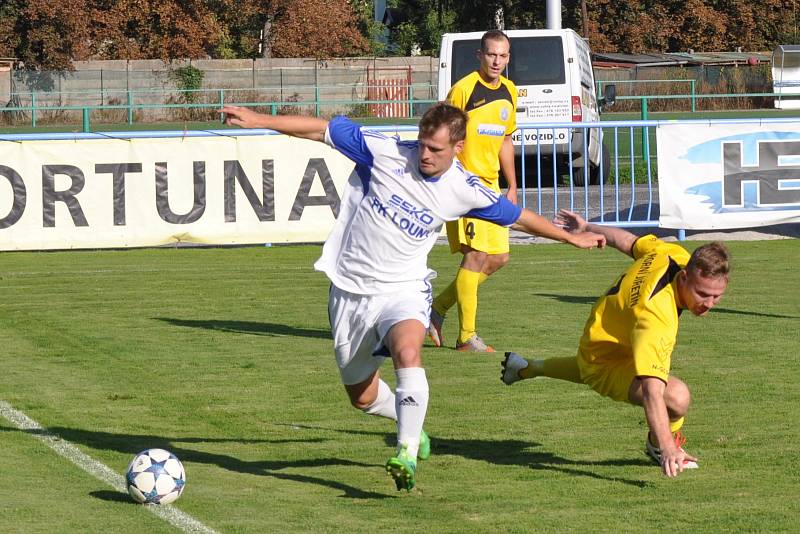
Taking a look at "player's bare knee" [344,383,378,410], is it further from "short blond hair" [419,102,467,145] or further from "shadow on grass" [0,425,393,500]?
"short blond hair" [419,102,467,145]

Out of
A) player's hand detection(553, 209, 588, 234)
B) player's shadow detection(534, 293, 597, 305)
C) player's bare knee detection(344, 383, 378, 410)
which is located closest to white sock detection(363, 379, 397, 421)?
player's bare knee detection(344, 383, 378, 410)

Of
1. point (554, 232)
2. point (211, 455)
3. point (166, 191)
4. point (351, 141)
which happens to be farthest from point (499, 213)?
point (166, 191)

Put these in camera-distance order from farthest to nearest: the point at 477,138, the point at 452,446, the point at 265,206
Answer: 1. the point at 265,206
2. the point at 477,138
3. the point at 452,446

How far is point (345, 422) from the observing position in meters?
8.00

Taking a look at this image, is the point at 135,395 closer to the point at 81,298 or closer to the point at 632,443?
the point at 632,443

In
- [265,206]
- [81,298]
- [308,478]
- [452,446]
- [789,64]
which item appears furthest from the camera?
[789,64]

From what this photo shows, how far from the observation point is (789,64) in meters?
52.5

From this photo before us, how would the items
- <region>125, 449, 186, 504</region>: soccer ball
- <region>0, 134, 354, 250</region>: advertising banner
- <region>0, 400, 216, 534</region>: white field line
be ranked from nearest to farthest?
1. <region>0, 400, 216, 534</region>: white field line
2. <region>125, 449, 186, 504</region>: soccer ball
3. <region>0, 134, 354, 250</region>: advertising banner

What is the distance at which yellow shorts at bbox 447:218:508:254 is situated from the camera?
1037 cm

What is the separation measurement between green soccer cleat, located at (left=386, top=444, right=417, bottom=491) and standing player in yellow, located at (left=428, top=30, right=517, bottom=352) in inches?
167

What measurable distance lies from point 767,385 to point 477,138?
2.82 m

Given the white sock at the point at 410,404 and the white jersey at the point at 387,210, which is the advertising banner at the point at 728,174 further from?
the white sock at the point at 410,404

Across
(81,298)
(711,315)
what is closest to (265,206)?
(81,298)

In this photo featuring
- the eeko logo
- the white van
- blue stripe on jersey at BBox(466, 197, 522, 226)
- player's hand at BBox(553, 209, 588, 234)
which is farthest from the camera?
the white van
